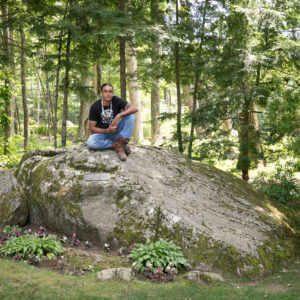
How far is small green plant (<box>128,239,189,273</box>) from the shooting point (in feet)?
14.0

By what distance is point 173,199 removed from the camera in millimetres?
5496

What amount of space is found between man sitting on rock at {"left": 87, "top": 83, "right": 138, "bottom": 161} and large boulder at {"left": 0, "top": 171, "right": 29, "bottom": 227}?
1680 millimetres

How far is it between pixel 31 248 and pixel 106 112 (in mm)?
2909

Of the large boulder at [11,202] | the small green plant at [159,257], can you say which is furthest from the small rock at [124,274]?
the large boulder at [11,202]

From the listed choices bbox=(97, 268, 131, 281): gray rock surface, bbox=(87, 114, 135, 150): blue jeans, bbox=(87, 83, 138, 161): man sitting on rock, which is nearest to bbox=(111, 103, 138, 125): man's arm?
bbox=(87, 83, 138, 161): man sitting on rock

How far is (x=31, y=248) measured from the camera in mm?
4605

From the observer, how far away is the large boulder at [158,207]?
4.77m

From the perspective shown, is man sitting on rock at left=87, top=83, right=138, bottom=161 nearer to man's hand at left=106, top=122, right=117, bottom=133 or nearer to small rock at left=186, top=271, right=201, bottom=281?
man's hand at left=106, top=122, right=117, bottom=133

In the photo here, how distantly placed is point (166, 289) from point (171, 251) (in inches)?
29.4

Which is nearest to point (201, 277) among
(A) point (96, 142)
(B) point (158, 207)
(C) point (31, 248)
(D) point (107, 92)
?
(B) point (158, 207)

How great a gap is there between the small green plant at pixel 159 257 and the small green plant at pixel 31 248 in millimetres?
1235

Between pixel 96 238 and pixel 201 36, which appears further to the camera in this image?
pixel 201 36

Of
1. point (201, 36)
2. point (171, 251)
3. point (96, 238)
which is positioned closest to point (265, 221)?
point (171, 251)

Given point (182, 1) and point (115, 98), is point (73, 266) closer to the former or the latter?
point (115, 98)
